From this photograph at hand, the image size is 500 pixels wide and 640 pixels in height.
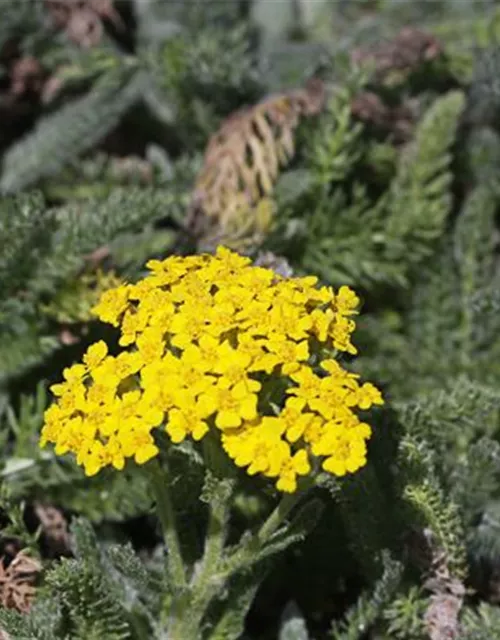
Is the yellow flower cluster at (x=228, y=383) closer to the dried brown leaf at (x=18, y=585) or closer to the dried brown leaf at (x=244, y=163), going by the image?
the dried brown leaf at (x=18, y=585)

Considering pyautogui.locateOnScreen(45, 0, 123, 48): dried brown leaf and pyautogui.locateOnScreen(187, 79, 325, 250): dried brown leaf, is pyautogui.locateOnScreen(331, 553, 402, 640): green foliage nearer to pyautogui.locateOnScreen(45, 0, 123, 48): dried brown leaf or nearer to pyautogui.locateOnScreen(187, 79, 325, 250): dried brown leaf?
pyautogui.locateOnScreen(187, 79, 325, 250): dried brown leaf

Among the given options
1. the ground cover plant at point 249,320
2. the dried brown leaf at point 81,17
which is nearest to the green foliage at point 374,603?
the ground cover plant at point 249,320

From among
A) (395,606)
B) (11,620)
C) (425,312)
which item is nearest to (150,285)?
(11,620)

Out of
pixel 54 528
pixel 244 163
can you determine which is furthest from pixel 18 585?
pixel 244 163

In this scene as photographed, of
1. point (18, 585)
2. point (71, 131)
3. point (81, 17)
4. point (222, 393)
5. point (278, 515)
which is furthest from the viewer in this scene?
point (81, 17)

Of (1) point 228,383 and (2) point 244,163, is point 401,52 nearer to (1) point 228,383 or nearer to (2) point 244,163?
(2) point 244,163

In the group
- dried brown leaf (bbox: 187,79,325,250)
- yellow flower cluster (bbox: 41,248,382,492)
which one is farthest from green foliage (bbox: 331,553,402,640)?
dried brown leaf (bbox: 187,79,325,250)

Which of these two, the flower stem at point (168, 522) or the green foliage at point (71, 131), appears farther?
the green foliage at point (71, 131)
